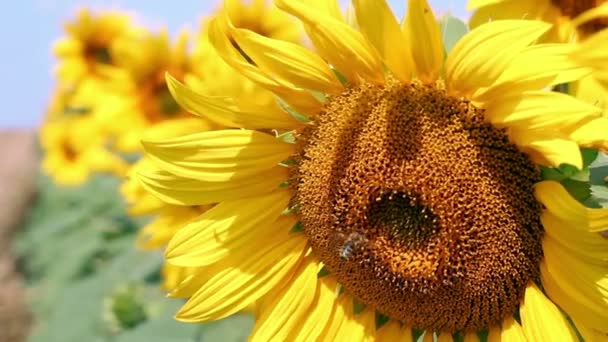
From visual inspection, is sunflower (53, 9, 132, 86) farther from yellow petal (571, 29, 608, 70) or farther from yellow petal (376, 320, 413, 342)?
yellow petal (571, 29, 608, 70)

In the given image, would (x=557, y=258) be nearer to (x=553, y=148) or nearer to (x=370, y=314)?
(x=553, y=148)

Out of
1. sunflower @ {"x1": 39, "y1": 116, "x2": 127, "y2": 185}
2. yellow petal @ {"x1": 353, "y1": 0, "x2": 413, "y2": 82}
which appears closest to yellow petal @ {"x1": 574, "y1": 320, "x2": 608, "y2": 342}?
yellow petal @ {"x1": 353, "y1": 0, "x2": 413, "y2": 82}

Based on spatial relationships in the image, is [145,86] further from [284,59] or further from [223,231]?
[284,59]

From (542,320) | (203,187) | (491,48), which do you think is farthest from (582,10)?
(203,187)

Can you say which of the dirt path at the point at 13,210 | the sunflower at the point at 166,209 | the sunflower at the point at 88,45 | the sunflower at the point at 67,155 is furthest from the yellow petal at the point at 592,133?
the dirt path at the point at 13,210

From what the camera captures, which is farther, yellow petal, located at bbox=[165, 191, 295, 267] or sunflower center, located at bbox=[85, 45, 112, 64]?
sunflower center, located at bbox=[85, 45, 112, 64]

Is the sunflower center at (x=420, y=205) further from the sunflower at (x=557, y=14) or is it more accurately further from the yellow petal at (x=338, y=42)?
the sunflower at (x=557, y=14)

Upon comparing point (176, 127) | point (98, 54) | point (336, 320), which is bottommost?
point (98, 54)

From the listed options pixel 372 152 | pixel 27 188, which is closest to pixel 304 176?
pixel 372 152
